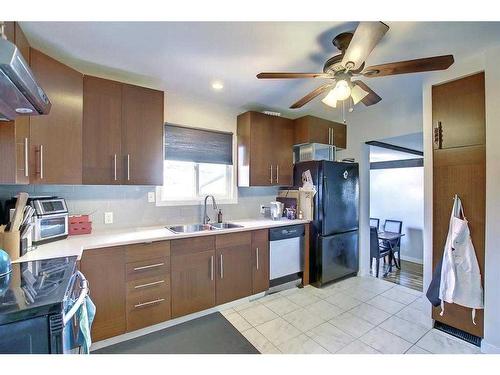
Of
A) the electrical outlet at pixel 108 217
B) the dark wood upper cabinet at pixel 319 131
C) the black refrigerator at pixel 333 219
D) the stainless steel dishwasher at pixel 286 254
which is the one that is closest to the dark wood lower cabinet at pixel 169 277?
the stainless steel dishwasher at pixel 286 254

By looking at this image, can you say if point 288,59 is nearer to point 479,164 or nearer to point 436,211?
point 479,164

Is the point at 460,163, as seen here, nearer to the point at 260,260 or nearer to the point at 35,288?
the point at 260,260

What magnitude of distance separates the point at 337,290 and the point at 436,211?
4.77 feet

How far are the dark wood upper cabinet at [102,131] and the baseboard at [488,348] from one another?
3.24m

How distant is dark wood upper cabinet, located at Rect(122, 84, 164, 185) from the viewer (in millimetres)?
2100

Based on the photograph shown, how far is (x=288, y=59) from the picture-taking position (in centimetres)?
191

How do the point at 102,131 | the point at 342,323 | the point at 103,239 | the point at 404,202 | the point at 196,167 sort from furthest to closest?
the point at 404,202, the point at 196,167, the point at 342,323, the point at 102,131, the point at 103,239

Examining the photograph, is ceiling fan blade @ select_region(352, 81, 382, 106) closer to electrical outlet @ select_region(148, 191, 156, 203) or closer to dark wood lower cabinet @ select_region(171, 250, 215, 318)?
dark wood lower cabinet @ select_region(171, 250, 215, 318)

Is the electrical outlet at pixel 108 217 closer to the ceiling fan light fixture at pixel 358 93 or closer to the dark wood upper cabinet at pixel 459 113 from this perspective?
the ceiling fan light fixture at pixel 358 93

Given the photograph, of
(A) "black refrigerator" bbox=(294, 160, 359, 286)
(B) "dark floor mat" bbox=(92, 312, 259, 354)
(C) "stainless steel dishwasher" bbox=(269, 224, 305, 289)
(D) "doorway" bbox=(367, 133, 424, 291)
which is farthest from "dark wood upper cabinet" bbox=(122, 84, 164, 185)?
(D) "doorway" bbox=(367, 133, 424, 291)

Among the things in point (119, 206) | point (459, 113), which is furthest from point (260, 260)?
point (459, 113)

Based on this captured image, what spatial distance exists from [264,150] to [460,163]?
6.29 ft

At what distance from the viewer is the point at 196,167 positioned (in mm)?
2924
